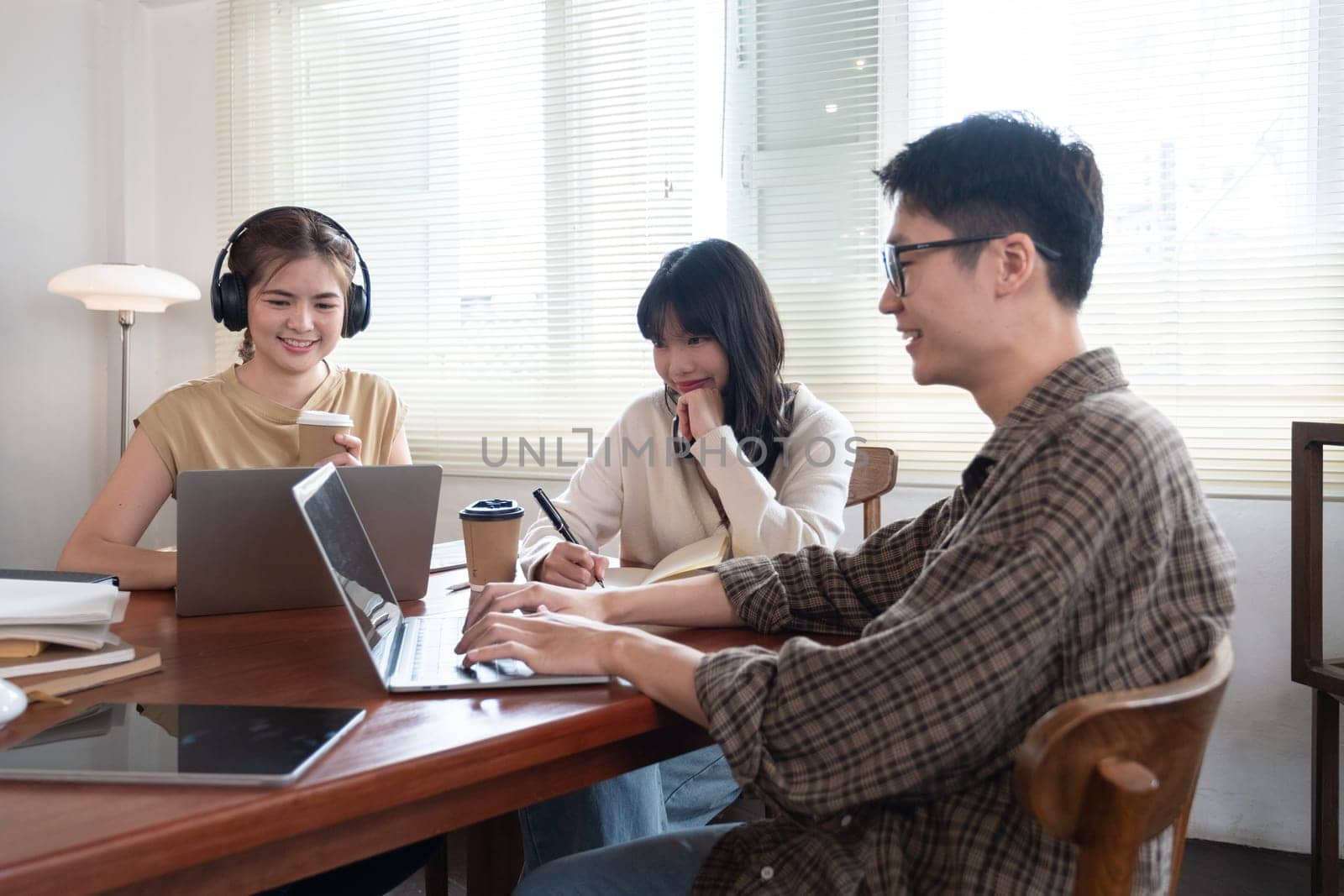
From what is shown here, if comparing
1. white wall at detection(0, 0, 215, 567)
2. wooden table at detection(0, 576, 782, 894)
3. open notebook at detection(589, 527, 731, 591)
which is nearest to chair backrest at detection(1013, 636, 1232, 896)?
wooden table at detection(0, 576, 782, 894)

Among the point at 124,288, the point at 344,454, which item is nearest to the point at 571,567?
the point at 344,454

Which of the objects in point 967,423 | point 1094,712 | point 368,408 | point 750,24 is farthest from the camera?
point 750,24

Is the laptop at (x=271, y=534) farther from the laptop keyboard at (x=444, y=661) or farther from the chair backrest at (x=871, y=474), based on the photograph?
the chair backrest at (x=871, y=474)

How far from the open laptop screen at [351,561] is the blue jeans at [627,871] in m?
0.29

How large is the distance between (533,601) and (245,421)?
3.25 feet

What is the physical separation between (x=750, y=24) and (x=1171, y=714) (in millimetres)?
2682

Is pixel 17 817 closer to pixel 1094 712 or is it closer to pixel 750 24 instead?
pixel 1094 712

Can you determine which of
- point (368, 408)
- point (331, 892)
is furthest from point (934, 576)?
point (368, 408)

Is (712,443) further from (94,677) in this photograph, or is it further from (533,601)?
(94,677)

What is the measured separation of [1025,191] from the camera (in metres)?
1.01

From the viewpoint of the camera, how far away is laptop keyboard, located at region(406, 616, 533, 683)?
0.99 m

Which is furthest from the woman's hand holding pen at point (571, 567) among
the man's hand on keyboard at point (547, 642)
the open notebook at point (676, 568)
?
the man's hand on keyboard at point (547, 642)

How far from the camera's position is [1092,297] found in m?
2.52

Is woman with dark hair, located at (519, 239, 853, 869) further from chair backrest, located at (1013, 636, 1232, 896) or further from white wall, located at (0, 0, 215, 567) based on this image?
white wall, located at (0, 0, 215, 567)
